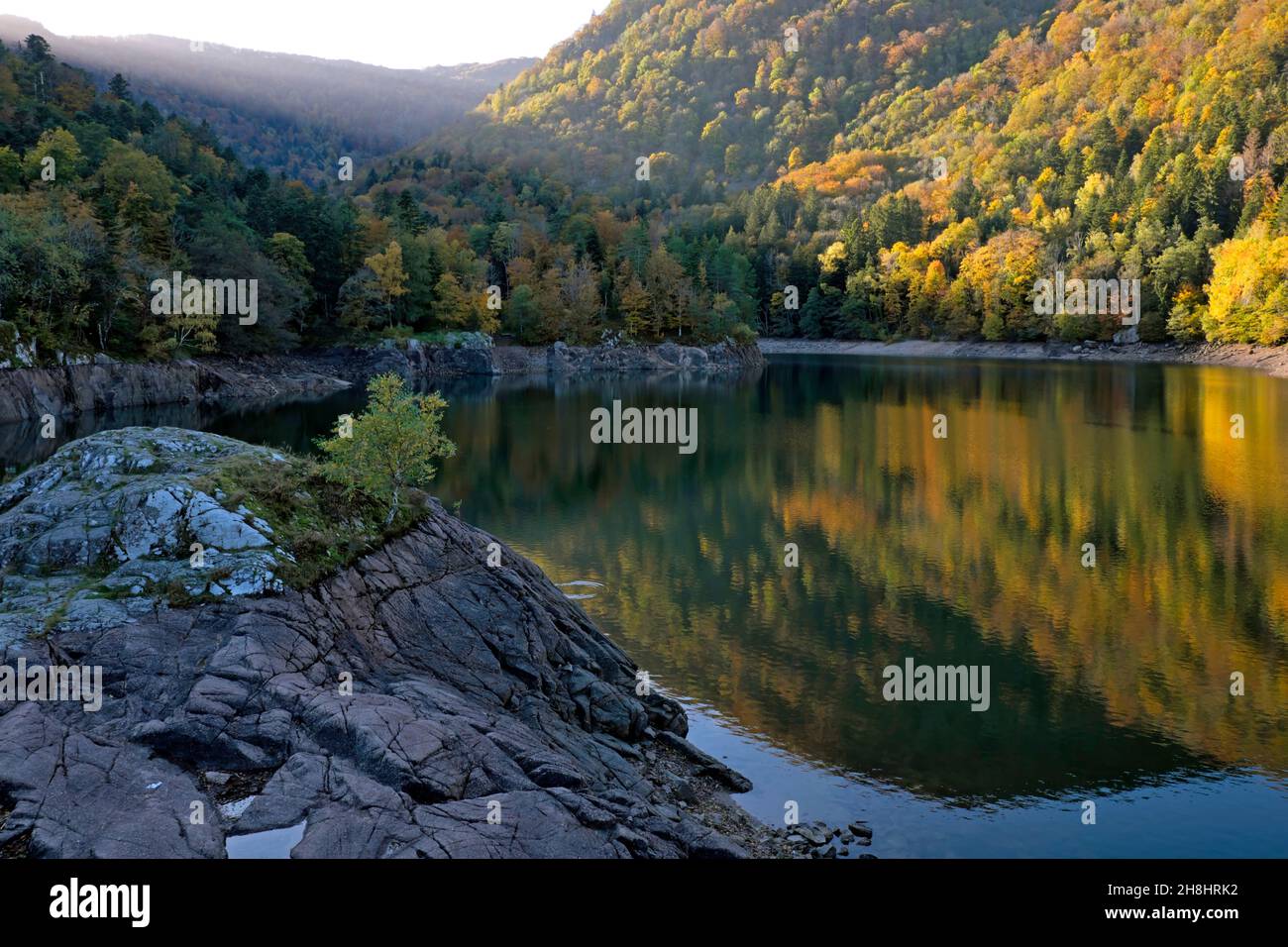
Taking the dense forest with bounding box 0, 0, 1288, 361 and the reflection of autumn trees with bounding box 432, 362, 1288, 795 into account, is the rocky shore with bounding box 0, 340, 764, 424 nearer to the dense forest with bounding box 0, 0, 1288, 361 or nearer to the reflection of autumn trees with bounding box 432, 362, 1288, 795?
the dense forest with bounding box 0, 0, 1288, 361

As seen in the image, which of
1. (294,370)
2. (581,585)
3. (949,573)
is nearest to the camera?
(581,585)

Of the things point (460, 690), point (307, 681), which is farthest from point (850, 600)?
point (307, 681)

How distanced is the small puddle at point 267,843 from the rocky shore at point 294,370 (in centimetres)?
5978

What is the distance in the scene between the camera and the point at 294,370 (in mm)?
92125

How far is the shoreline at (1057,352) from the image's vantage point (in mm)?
108312

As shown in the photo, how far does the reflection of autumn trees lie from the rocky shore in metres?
27.8

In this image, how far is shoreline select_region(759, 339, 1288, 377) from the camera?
10831 cm

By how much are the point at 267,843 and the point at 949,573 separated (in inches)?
986
